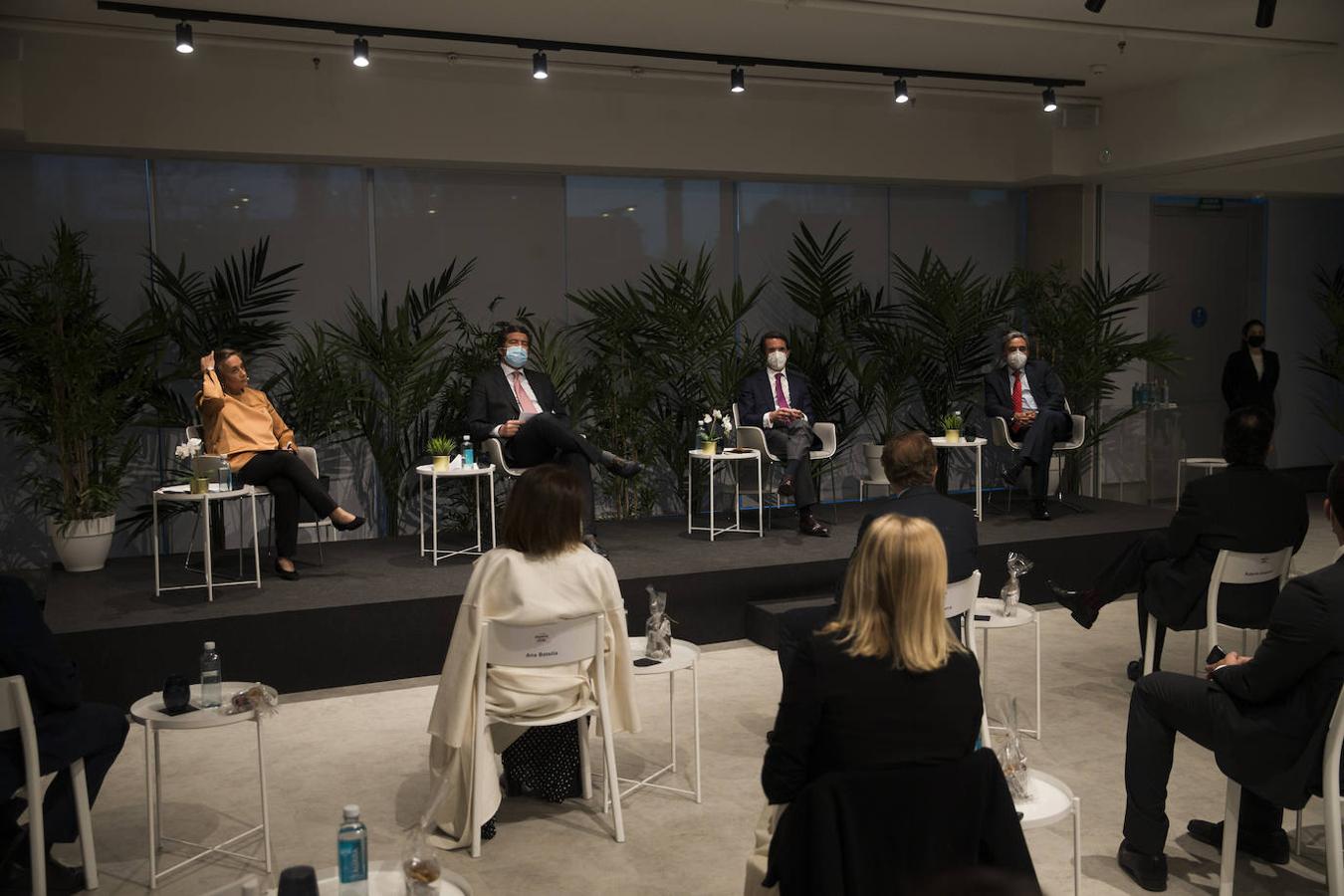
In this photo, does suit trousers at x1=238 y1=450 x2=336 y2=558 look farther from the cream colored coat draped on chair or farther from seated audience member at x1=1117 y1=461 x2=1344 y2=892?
seated audience member at x1=1117 y1=461 x2=1344 y2=892

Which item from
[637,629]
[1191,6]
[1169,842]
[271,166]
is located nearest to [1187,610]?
[1169,842]

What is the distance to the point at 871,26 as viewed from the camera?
23.7ft

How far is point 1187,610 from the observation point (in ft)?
16.4

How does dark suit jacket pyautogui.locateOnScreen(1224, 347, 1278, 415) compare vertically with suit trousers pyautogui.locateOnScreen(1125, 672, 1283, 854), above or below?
above

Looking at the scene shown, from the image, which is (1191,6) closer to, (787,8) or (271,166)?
(787,8)

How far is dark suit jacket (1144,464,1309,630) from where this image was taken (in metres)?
4.75

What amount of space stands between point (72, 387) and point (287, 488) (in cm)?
132

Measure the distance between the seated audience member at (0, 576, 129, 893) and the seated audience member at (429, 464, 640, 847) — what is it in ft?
3.20

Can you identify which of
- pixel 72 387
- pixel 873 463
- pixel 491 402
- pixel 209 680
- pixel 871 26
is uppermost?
pixel 871 26

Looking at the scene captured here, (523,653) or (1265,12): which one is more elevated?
(1265,12)

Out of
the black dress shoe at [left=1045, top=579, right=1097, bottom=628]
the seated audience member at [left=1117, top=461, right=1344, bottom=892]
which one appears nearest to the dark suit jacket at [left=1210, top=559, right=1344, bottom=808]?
the seated audience member at [left=1117, top=461, right=1344, bottom=892]

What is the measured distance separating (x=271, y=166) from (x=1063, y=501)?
600cm

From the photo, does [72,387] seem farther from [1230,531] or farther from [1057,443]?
[1057,443]

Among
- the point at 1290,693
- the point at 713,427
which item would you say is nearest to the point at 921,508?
the point at 1290,693
